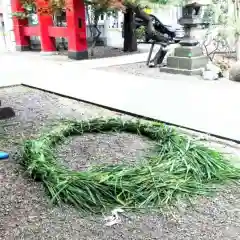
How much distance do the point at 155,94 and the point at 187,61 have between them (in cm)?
234

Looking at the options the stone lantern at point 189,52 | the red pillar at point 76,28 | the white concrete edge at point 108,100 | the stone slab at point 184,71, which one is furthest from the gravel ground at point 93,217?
the red pillar at point 76,28

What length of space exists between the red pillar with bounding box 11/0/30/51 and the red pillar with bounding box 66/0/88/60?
375 centimetres

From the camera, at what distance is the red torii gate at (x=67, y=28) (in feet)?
38.8

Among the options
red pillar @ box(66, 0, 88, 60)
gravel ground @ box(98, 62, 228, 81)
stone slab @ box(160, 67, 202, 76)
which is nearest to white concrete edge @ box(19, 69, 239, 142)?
gravel ground @ box(98, 62, 228, 81)

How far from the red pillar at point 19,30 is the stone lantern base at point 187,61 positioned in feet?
25.8

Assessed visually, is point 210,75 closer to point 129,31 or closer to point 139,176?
point 139,176

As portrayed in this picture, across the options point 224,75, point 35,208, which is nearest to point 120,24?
point 224,75

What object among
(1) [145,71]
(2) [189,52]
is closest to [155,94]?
(2) [189,52]

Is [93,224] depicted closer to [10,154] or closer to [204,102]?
[10,154]

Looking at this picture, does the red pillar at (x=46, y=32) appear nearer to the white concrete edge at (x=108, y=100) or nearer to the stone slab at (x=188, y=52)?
the white concrete edge at (x=108, y=100)

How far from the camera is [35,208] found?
296cm

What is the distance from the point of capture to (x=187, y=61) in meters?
8.76

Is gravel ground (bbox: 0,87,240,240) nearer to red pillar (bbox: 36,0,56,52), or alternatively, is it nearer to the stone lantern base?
the stone lantern base

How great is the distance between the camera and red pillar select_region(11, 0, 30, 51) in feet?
49.1
